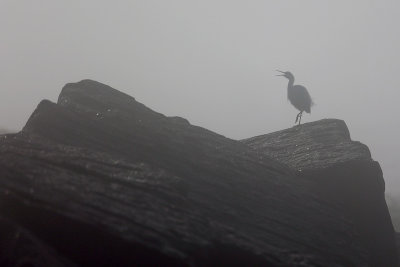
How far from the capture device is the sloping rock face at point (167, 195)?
1454 centimetres

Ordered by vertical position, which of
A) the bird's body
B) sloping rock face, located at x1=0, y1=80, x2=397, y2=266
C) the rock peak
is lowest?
sloping rock face, located at x1=0, y1=80, x2=397, y2=266

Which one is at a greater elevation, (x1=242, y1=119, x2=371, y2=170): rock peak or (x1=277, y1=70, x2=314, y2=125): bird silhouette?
(x1=277, y1=70, x2=314, y2=125): bird silhouette

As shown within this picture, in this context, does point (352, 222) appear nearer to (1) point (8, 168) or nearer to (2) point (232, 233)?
(2) point (232, 233)

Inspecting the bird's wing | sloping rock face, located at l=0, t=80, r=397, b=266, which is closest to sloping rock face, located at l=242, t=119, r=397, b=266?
sloping rock face, located at l=0, t=80, r=397, b=266

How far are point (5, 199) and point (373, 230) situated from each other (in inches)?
772

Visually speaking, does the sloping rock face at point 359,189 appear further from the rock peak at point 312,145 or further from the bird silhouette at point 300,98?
the bird silhouette at point 300,98

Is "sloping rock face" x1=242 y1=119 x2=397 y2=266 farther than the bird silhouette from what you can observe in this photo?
No

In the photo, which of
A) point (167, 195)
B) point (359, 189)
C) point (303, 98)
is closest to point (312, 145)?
point (359, 189)

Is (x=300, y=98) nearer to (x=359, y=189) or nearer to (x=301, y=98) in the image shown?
(x=301, y=98)

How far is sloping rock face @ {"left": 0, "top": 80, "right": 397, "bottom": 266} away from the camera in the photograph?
14.5 metres

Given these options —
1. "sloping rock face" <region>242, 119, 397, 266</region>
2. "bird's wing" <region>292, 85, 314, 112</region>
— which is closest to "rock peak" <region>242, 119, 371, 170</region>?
"sloping rock face" <region>242, 119, 397, 266</region>

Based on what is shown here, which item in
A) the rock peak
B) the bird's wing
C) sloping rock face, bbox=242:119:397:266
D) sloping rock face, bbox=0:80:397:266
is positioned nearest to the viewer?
sloping rock face, bbox=0:80:397:266

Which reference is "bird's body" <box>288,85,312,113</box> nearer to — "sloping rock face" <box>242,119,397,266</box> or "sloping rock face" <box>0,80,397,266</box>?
"sloping rock face" <box>0,80,397,266</box>

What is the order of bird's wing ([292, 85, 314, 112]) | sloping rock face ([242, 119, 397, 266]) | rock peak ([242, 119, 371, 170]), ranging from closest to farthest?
1. sloping rock face ([242, 119, 397, 266])
2. rock peak ([242, 119, 371, 170])
3. bird's wing ([292, 85, 314, 112])
